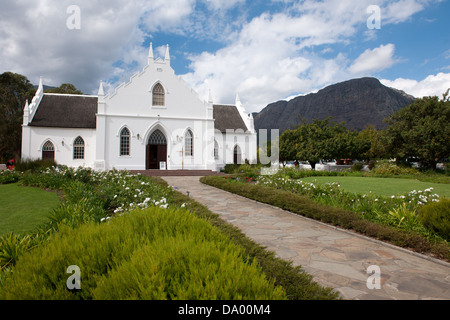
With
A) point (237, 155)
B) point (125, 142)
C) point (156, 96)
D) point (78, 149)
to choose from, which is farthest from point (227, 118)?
point (78, 149)

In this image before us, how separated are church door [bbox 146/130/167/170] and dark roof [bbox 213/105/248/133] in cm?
728

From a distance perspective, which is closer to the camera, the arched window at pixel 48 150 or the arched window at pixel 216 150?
the arched window at pixel 48 150

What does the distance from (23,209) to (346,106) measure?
144m

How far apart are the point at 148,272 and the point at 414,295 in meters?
3.40

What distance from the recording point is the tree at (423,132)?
22875 millimetres

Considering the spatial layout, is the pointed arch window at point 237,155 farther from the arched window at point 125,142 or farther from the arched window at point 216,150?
the arched window at point 125,142

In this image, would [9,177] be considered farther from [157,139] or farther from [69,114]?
[69,114]

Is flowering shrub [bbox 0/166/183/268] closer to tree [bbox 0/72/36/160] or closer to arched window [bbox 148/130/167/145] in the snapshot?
arched window [bbox 148/130/167/145]

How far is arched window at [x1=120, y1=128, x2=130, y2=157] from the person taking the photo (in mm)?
25062

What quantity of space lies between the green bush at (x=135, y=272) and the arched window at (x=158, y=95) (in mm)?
24446

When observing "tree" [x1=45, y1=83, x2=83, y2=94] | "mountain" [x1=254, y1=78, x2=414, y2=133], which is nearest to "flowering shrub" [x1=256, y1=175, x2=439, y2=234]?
"tree" [x1=45, y1=83, x2=83, y2=94]

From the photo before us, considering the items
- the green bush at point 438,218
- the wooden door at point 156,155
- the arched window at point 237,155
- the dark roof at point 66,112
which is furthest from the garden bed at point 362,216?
the dark roof at point 66,112

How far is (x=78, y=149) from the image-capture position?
86.3 ft
